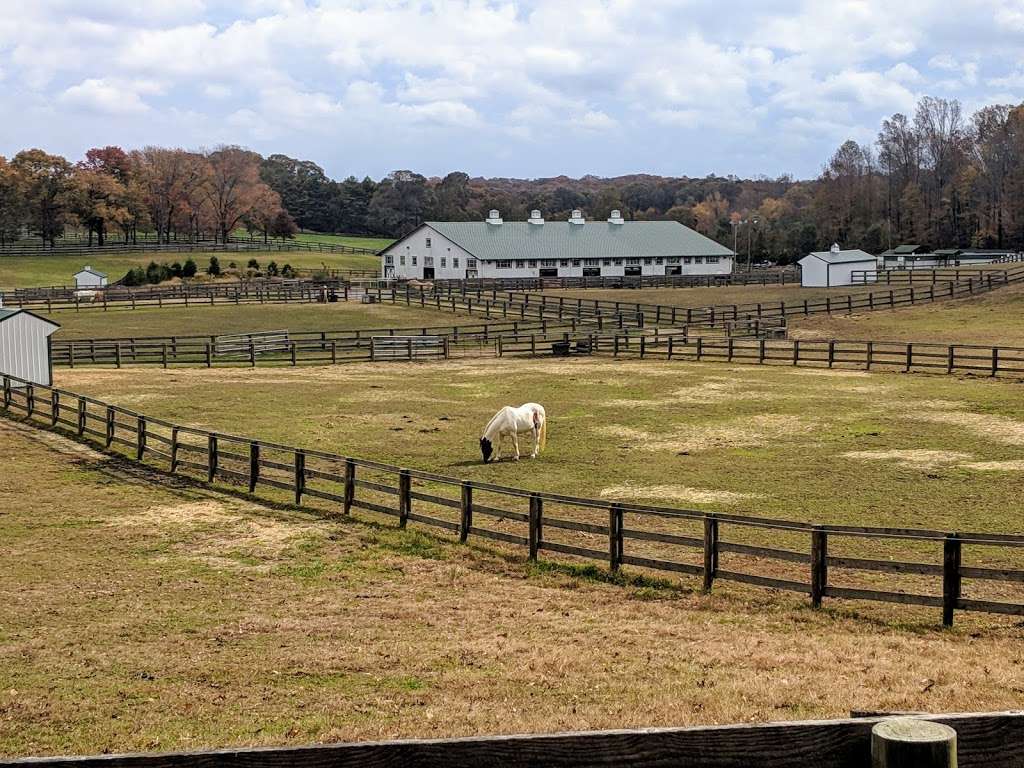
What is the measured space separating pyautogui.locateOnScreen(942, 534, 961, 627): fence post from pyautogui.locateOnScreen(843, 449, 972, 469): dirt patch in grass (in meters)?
9.64

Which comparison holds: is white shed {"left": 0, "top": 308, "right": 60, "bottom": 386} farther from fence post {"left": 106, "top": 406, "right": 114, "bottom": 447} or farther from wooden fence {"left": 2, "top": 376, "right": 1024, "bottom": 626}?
wooden fence {"left": 2, "top": 376, "right": 1024, "bottom": 626}

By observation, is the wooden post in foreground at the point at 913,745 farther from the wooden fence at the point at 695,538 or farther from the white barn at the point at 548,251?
the white barn at the point at 548,251

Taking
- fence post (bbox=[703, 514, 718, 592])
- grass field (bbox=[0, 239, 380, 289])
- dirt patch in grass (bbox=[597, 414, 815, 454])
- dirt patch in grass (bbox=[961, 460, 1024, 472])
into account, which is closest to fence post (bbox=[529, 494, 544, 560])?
fence post (bbox=[703, 514, 718, 592])

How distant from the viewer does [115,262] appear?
109 meters

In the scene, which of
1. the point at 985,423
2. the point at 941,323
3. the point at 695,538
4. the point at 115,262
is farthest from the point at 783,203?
the point at 695,538

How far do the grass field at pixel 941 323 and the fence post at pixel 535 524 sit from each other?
37592mm

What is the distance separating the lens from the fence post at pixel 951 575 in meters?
11.8

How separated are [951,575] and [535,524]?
17.7 ft

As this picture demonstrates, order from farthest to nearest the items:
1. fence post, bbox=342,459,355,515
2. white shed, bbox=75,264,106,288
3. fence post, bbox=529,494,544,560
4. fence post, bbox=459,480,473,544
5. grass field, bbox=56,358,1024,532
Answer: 1. white shed, bbox=75,264,106,288
2. grass field, bbox=56,358,1024,532
3. fence post, bbox=342,459,355,515
4. fence post, bbox=459,480,473,544
5. fence post, bbox=529,494,544,560

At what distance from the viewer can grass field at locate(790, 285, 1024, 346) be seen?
50.5 metres

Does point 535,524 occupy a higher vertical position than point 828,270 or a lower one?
lower

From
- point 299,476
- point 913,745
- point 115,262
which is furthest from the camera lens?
point 115,262

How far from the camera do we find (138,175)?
128m

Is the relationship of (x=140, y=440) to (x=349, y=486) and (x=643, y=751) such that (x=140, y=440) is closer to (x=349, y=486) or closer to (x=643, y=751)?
(x=349, y=486)
